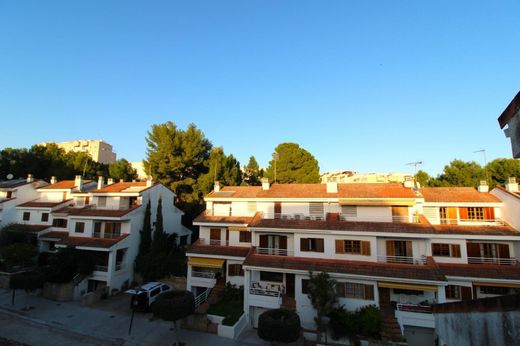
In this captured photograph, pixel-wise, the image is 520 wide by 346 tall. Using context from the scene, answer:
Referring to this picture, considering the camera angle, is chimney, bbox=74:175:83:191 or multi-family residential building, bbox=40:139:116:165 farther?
multi-family residential building, bbox=40:139:116:165

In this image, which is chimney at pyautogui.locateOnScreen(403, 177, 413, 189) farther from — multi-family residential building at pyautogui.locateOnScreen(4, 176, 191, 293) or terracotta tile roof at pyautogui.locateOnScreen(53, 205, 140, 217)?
terracotta tile roof at pyautogui.locateOnScreen(53, 205, 140, 217)

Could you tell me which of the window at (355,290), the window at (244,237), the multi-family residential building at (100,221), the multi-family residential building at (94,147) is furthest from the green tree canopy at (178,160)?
the multi-family residential building at (94,147)

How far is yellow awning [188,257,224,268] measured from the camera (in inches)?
1040

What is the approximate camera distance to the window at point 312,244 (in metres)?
24.1

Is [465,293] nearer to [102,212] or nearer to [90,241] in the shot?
[90,241]

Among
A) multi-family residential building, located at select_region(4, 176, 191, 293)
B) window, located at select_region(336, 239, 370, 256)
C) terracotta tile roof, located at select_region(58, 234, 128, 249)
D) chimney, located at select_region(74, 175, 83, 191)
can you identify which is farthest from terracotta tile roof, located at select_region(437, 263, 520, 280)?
chimney, located at select_region(74, 175, 83, 191)

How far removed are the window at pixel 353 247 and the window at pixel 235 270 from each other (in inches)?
376

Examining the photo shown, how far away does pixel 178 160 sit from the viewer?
43.1 m

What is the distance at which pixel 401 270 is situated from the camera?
21016mm

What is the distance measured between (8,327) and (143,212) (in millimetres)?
15129

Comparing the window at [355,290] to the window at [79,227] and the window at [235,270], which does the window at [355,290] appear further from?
the window at [79,227]

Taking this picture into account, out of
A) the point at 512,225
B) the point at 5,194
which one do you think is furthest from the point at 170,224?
the point at 512,225

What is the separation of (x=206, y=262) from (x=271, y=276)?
661 centimetres

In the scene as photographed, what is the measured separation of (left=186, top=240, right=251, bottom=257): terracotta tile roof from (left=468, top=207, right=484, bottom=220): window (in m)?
21.5
